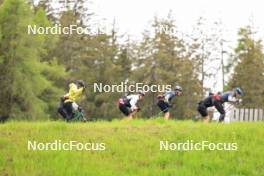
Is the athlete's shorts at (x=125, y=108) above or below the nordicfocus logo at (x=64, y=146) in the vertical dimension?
above

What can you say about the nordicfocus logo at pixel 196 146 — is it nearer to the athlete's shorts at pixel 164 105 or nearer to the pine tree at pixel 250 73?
the athlete's shorts at pixel 164 105

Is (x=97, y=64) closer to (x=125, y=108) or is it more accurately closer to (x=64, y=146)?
(x=125, y=108)

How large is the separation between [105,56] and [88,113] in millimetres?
5705

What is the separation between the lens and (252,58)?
188 feet

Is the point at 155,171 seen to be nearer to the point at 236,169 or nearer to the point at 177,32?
the point at 236,169

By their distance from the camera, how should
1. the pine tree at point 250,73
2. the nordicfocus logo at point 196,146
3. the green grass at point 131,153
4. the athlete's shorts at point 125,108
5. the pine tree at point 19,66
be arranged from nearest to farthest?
1. the green grass at point 131,153
2. the nordicfocus logo at point 196,146
3. the athlete's shorts at point 125,108
4. the pine tree at point 19,66
5. the pine tree at point 250,73

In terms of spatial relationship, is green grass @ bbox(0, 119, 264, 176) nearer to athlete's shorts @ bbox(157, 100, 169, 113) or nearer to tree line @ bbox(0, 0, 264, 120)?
athlete's shorts @ bbox(157, 100, 169, 113)

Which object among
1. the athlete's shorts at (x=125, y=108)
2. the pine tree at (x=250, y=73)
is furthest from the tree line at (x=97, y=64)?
the athlete's shorts at (x=125, y=108)

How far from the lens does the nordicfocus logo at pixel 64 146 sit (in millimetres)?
17233

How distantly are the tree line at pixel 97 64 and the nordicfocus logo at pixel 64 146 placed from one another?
3069cm

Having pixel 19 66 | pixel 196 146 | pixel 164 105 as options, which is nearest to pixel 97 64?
pixel 19 66

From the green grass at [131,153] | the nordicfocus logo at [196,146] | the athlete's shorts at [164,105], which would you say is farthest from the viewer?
the athlete's shorts at [164,105]

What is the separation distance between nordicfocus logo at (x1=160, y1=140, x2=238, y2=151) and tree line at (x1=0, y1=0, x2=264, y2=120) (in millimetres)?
31104

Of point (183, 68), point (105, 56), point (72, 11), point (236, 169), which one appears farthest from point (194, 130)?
point (72, 11)
